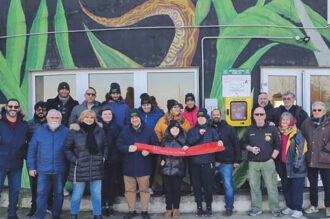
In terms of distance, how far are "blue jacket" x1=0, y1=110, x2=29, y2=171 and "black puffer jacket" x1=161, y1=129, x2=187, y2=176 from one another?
224 cm

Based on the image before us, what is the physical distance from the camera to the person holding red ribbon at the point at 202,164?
634cm

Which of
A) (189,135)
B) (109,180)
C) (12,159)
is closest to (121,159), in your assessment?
(109,180)

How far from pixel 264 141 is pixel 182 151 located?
1.34 metres

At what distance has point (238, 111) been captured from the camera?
739 cm

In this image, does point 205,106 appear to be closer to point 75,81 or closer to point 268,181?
point 268,181

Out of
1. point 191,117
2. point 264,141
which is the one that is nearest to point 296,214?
point 264,141

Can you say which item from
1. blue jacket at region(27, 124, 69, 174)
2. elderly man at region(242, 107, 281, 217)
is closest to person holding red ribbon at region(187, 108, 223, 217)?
elderly man at region(242, 107, 281, 217)

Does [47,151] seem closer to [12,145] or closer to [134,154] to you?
[12,145]

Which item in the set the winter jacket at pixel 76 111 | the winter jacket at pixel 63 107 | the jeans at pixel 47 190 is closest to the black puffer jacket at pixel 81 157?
the jeans at pixel 47 190

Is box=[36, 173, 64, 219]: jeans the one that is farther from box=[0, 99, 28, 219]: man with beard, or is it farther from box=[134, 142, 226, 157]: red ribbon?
box=[134, 142, 226, 157]: red ribbon

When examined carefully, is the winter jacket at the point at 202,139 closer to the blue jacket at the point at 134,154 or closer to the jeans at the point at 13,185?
the blue jacket at the point at 134,154

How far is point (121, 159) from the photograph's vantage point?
253 inches

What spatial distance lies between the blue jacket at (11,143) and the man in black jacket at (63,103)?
2.83 feet

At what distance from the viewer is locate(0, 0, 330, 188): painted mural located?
754 centimetres
